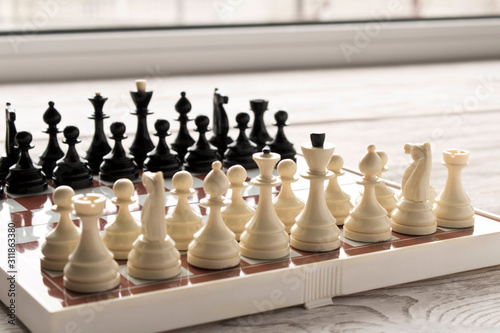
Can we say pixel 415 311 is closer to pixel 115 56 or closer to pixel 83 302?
pixel 83 302

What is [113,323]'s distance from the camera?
1.16 meters

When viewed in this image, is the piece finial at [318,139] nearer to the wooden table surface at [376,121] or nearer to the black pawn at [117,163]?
the wooden table surface at [376,121]

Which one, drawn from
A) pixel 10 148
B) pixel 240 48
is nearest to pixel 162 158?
pixel 10 148

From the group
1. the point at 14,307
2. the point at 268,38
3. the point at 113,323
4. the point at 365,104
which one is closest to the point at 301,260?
the point at 113,323

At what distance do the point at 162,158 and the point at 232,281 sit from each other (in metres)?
0.91

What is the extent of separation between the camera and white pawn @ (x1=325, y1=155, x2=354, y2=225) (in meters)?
1.65

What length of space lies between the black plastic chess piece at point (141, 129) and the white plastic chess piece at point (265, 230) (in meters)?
0.87

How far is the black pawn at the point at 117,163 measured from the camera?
2027 mm

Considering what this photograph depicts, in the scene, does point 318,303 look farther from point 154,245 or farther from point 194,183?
point 194,183

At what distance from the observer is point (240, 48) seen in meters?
5.93

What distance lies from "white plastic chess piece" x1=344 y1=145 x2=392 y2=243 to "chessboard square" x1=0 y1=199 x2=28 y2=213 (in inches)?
32.8

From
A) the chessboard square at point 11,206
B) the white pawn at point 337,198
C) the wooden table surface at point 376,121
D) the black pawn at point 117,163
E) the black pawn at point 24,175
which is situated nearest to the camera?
the wooden table surface at point 376,121

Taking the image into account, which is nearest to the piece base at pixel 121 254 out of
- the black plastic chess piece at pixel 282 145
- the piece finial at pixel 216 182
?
the piece finial at pixel 216 182

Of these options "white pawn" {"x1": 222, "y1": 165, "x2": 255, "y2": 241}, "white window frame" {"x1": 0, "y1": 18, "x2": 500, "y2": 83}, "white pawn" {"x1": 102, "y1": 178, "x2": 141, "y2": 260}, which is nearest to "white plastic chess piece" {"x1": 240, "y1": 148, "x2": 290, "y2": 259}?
"white pawn" {"x1": 222, "y1": 165, "x2": 255, "y2": 241}
